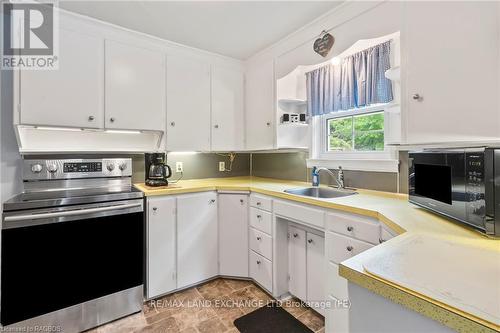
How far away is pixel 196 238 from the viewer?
221cm

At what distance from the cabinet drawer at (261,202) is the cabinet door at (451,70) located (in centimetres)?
108

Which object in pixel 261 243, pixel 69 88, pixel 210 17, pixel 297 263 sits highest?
pixel 210 17

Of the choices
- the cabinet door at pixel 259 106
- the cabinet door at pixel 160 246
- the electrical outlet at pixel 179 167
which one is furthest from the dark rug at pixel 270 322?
the electrical outlet at pixel 179 167

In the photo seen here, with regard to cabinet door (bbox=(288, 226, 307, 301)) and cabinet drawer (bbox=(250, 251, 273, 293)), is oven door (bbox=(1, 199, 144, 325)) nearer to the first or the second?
cabinet drawer (bbox=(250, 251, 273, 293))

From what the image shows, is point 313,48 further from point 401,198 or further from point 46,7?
point 46,7

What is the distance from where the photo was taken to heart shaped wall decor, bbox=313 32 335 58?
6.24 ft

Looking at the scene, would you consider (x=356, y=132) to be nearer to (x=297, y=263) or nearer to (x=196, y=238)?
(x=297, y=263)

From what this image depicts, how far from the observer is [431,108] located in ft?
4.16

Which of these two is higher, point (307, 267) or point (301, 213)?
point (301, 213)

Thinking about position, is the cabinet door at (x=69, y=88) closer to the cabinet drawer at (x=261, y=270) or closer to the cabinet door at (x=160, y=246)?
the cabinet door at (x=160, y=246)

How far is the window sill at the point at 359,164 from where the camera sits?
5.90ft

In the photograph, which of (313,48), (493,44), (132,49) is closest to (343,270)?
(493,44)

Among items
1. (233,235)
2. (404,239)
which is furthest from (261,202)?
(404,239)

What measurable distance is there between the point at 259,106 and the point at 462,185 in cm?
191
